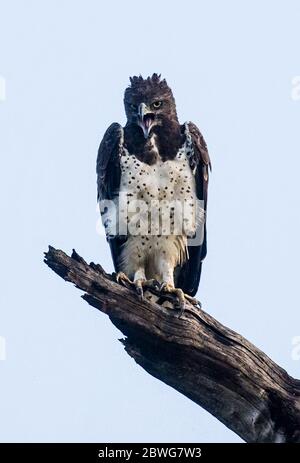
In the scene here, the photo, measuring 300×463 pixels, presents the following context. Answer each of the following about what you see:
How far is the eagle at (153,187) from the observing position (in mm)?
12672

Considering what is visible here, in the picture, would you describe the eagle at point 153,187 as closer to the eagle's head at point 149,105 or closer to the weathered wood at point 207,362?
the eagle's head at point 149,105

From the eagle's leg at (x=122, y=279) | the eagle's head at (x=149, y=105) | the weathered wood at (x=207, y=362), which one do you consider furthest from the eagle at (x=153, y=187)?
the weathered wood at (x=207, y=362)

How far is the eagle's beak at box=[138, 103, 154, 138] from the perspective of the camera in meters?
12.9

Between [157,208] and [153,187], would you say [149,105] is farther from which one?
[157,208]

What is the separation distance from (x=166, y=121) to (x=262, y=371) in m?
3.34

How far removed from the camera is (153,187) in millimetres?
12594

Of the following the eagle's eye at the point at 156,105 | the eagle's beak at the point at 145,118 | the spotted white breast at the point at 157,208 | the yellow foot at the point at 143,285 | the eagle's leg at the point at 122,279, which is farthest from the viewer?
the eagle's eye at the point at 156,105

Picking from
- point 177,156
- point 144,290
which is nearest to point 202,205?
point 177,156

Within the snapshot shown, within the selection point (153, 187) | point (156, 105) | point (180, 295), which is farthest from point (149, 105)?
point (180, 295)

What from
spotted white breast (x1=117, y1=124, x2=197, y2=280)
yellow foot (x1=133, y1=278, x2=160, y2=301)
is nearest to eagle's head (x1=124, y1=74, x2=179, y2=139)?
spotted white breast (x1=117, y1=124, x2=197, y2=280)

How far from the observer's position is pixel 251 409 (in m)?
10.7

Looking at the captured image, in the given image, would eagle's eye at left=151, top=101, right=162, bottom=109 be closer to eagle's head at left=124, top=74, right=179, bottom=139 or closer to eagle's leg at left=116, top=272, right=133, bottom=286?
eagle's head at left=124, top=74, right=179, bottom=139

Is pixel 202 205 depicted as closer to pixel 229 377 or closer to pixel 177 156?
pixel 177 156
